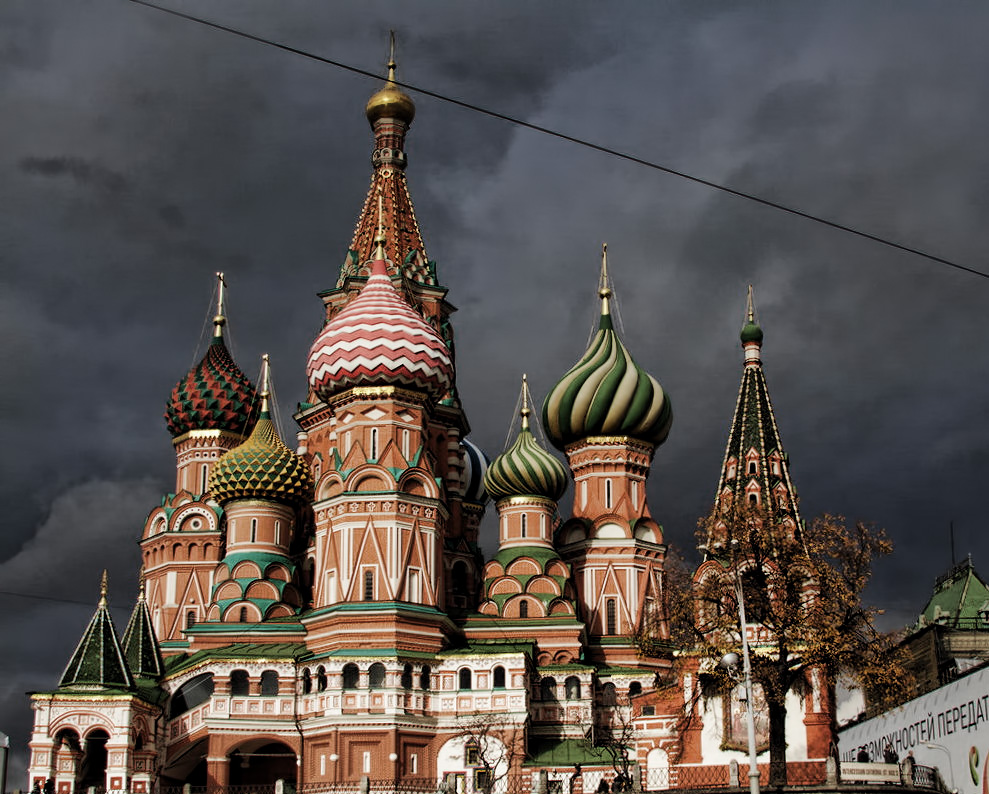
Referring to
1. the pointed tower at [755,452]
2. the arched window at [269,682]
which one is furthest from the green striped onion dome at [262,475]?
the pointed tower at [755,452]

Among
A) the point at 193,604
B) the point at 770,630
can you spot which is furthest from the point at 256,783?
the point at 770,630

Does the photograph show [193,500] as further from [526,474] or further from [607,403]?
[607,403]

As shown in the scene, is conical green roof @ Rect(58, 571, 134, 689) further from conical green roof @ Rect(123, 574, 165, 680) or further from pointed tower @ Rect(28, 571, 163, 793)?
conical green roof @ Rect(123, 574, 165, 680)

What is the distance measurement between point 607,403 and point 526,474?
149 inches

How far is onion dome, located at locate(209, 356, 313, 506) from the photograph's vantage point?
139 feet

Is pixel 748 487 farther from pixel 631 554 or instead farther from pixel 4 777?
pixel 4 777

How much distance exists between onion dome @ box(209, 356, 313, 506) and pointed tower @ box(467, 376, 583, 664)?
20.5 ft

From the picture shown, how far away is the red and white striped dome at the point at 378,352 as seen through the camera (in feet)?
131

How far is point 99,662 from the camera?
35844 mm

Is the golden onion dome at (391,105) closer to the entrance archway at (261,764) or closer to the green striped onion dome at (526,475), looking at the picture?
the green striped onion dome at (526,475)

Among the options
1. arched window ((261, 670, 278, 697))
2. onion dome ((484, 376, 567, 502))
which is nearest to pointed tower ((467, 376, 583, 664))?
onion dome ((484, 376, 567, 502))

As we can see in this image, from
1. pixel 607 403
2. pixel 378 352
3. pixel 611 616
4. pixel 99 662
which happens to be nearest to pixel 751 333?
pixel 607 403

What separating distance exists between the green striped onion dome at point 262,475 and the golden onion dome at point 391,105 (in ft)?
44.4

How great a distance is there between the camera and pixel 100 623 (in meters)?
36.7
